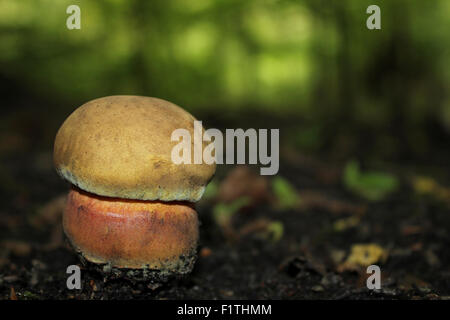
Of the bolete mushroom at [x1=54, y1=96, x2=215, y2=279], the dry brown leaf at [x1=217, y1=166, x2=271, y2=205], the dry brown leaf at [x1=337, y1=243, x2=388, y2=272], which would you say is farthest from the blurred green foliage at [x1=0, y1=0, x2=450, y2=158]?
the bolete mushroom at [x1=54, y1=96, x2=215, y2=279]

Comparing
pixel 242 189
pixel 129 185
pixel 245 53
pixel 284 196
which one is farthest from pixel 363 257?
pixel 245 53

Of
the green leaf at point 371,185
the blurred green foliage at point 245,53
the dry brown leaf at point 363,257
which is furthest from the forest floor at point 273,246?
the blurred green foliage at point 245,53

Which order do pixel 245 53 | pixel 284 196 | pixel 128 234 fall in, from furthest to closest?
1. pixel 245 53
2. pixel 284 196
3. pixel 128 234

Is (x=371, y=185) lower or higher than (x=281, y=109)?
lower

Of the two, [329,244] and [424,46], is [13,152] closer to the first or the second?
[329,244]

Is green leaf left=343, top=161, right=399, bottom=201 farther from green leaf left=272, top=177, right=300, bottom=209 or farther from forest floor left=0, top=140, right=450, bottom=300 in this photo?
green leaf left=272, top=177, right=300, bottom=209

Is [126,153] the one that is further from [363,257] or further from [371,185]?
[371,185]

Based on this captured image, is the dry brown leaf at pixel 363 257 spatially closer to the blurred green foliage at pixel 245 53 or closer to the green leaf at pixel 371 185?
the green leaf at pixel 371 185
